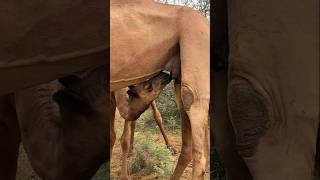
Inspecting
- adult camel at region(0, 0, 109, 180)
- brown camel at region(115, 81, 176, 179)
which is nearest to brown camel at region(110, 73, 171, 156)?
brown camel at region(115, 81, 176, 179)

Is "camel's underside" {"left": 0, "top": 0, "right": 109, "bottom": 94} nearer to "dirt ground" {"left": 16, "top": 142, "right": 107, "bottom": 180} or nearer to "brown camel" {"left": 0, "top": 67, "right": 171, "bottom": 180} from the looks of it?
"brown camel" {"left": 0, "top": 67, "right": 171, "bottom": 180}

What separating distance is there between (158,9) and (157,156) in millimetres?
370

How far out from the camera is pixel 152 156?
611 millimetres

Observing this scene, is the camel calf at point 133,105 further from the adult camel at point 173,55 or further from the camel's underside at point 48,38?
the camel's underside at point 48,38

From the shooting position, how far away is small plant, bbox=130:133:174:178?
0.60 m

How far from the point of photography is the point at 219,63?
0.49 meters

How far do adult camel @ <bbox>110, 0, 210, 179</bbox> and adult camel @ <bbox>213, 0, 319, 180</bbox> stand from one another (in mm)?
145

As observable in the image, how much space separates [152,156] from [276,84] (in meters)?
0.28

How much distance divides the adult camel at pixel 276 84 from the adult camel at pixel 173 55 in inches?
5.7

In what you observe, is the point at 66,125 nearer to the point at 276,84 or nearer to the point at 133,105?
the point at 133,105

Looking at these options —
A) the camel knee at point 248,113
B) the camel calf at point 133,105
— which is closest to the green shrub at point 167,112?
the camel calf at point 133,105

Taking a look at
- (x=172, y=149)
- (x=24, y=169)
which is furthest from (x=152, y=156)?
(x=24, y=169)

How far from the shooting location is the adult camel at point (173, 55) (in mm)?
600

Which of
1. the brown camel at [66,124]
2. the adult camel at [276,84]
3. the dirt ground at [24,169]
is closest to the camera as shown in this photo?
the adult camel at [276,84]
